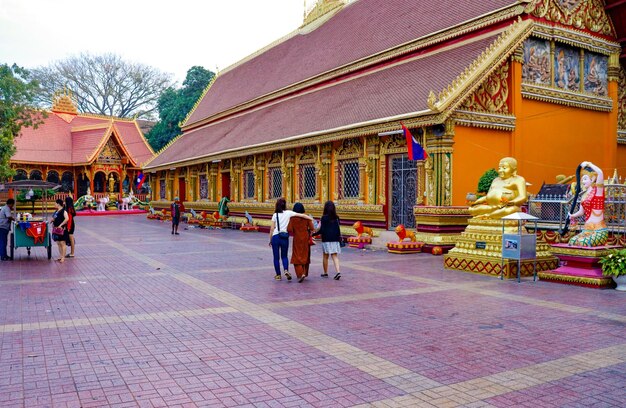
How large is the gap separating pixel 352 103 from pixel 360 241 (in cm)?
527

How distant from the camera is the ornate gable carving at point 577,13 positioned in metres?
16.4

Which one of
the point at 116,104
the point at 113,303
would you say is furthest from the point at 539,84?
the point at 116,104

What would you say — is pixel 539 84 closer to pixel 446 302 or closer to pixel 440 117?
pixel 440 117

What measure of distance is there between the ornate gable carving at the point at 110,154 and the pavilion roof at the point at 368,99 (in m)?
14.3

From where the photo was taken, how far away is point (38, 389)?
4582 mm

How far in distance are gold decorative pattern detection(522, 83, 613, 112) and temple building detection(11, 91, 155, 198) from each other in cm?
3016

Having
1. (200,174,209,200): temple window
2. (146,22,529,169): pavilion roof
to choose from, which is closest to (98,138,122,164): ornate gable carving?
(200,174,209,200): temple window

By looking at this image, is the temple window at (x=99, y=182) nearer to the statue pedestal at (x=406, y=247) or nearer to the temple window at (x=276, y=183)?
the temple window at (x=276, y=183)

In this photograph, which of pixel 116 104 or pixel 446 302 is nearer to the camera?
pixel 446 302

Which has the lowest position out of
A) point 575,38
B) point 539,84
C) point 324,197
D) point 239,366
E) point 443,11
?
point 239,366

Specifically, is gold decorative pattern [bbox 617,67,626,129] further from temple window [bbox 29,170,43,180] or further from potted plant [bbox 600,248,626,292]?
temple window [bbox 29,170,43,180]

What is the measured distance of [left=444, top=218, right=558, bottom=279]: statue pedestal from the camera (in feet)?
35.2

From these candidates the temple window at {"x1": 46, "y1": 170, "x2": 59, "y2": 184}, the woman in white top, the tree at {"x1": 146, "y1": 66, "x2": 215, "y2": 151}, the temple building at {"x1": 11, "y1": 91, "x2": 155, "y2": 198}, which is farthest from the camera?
the tree at {"x1": 146, "y1": 66, "x2": 215, "y2": 151}

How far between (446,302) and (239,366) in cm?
400
